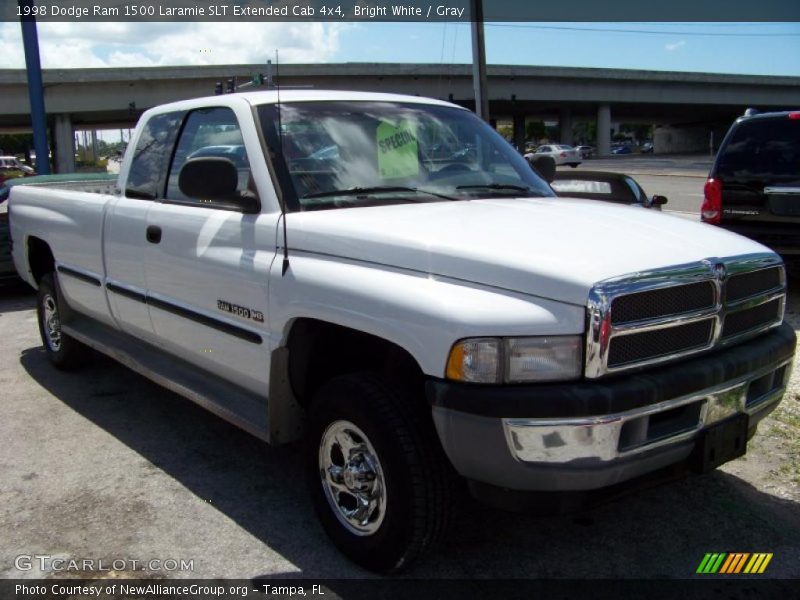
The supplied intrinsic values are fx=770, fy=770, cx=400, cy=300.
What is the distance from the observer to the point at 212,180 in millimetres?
3465

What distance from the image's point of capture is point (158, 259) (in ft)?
13.8

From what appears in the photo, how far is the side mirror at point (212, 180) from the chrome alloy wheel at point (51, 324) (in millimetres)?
2912

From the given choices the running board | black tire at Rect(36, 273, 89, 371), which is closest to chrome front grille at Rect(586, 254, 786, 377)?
the running board

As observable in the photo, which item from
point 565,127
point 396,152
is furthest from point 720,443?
point 565,127

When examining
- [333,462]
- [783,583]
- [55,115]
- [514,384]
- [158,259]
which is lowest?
[783,583]

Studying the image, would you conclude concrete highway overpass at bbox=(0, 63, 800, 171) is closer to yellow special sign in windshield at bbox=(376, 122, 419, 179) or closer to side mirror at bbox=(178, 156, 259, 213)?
yellow special sign in windshield at bbox=(376, 122, 419, 179)

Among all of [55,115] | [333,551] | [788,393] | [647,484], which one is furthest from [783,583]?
[55,115]

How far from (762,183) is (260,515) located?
6.09m

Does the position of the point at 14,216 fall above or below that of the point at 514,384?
above

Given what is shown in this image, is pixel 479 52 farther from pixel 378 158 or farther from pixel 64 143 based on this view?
pixel 64 143

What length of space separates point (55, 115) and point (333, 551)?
177 feet

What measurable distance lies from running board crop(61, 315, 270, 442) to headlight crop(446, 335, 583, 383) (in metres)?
1.26

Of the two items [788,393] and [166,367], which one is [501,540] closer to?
[166,367]

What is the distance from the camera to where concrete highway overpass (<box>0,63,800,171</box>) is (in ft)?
152
